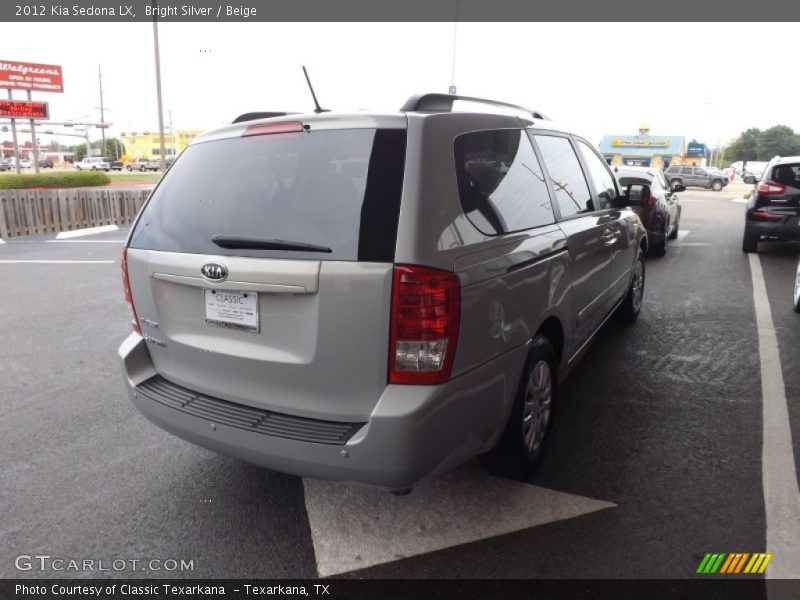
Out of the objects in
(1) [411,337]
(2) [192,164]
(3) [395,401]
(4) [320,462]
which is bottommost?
(4) [320,462]

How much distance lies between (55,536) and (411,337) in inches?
76.8

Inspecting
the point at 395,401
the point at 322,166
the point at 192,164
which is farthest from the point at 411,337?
the point at 192,164

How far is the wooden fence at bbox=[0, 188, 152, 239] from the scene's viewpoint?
13.8m

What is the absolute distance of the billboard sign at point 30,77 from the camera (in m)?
36.4

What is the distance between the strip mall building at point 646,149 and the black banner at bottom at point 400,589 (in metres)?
58.2

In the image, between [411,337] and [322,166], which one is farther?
[322,166]

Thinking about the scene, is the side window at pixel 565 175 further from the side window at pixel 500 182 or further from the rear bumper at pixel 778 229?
the rear bumper at pixel 778 229

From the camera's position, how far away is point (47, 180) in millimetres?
18469

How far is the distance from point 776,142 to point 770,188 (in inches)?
5410

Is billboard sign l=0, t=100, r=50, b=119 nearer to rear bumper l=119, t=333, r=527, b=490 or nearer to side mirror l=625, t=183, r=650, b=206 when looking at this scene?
side mirror l=625, t=183, r=650, b=206

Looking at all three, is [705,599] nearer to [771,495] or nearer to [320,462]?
[771,495]

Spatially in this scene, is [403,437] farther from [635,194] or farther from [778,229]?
[778,229]

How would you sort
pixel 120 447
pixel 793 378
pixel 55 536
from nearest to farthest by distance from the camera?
pixel 55 536 → pixel 120 447 → pixel 793 378

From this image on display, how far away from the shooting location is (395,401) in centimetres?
223
